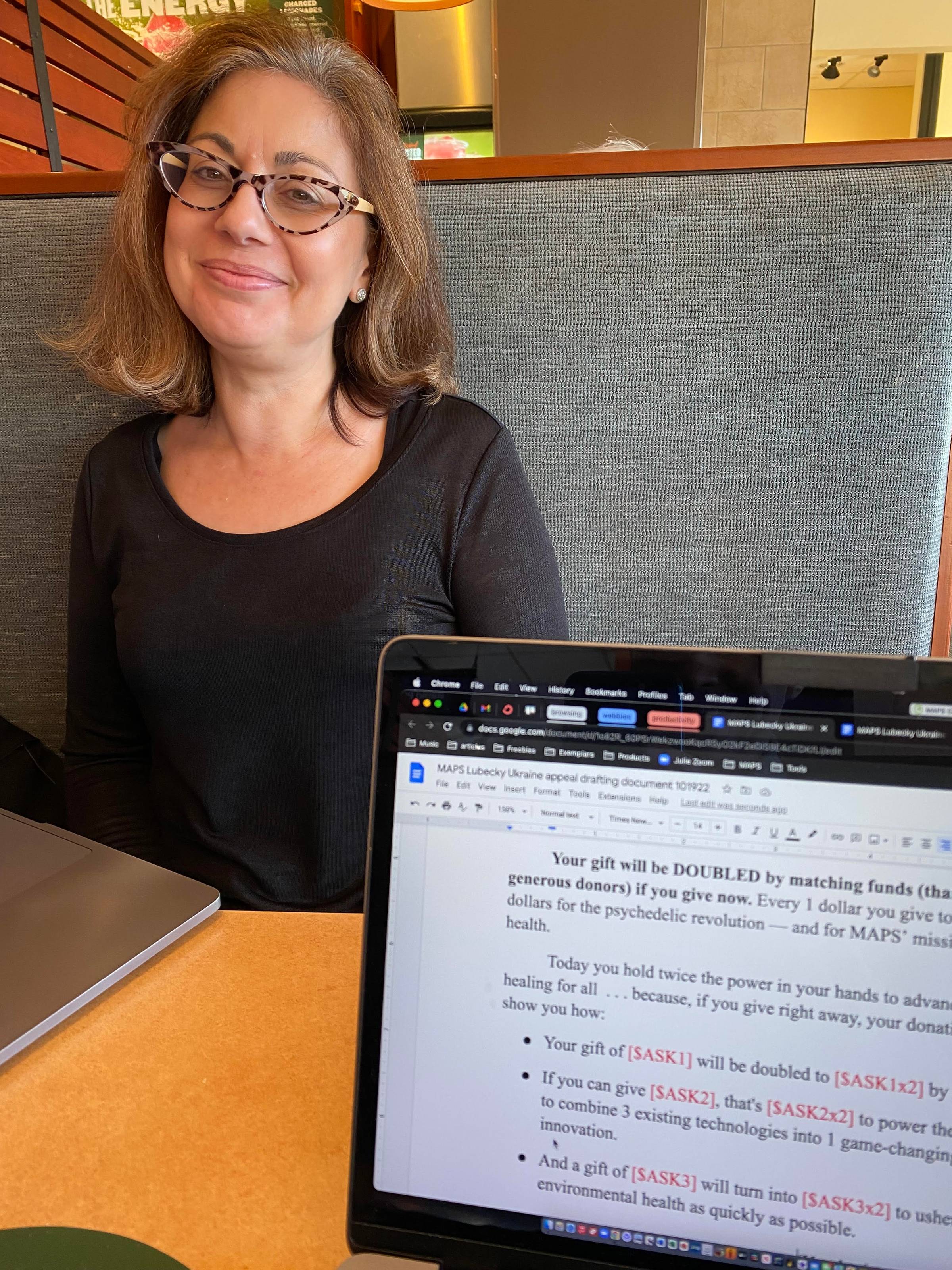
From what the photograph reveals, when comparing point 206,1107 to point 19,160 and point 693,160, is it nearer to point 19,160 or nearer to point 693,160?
point 693,160

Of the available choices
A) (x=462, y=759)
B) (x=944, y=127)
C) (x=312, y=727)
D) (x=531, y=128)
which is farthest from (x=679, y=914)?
(x=944, y=127)

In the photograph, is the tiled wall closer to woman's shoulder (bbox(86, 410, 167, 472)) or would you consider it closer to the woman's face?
the woman's face

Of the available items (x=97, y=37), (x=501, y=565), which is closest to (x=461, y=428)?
(x=501, y=565)

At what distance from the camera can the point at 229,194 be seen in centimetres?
96

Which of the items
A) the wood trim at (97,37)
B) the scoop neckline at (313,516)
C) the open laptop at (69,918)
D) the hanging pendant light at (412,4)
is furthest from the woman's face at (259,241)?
the wood trim at (97,37)

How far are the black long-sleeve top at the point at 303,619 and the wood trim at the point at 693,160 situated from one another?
312 millimetres

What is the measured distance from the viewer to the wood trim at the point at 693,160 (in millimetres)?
1053

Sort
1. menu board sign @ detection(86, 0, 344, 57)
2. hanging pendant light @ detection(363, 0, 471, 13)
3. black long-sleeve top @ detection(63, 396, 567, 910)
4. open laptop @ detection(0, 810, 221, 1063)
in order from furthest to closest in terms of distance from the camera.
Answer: menu board sign @ detection(86, 0, 344, 57), hanging pendant light @ detection(363, 0, 471, 13), black long-sleeve top @ detection(63, 396, 567, 910), open laptop @ detection(0, 810, 221, 1063)

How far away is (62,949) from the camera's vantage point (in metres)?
0.60

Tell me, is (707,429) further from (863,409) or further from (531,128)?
(531,128)

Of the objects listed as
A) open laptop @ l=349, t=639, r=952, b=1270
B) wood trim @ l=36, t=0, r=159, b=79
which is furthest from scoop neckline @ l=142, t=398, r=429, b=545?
wood trim @ l=36, t=0, r=159, b=79

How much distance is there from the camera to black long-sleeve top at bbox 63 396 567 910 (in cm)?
95

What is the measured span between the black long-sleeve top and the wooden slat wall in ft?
8.48

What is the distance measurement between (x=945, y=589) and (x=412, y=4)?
2689 millimetres
